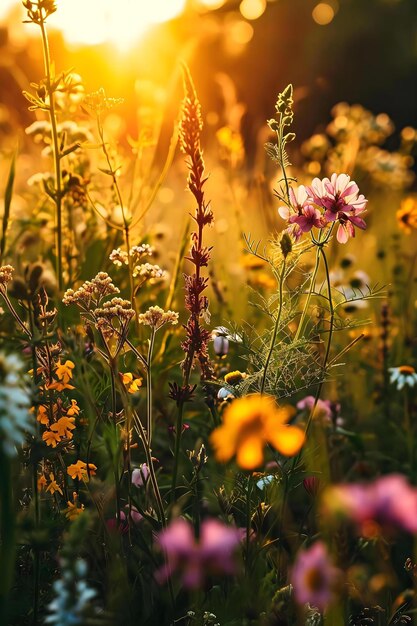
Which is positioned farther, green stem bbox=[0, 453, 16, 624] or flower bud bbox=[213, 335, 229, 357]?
flower bud bbox=[213, 335, 229, 357]

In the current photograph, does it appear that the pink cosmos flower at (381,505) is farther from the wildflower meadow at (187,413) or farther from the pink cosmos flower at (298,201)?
the pink cosmos flower at (298,201)

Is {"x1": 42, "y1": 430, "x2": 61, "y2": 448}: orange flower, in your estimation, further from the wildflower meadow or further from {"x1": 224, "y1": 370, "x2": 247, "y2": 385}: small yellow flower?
{"x1": 224, "y1": 370, "x2": 247, "y2": 385}: small yellow flower

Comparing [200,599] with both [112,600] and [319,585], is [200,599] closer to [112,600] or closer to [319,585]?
[112,600]

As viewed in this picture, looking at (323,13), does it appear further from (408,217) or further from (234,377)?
(234,377)

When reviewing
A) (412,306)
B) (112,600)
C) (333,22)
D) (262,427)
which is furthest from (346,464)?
(333,22)

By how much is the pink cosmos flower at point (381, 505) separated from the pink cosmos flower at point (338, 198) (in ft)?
3.21

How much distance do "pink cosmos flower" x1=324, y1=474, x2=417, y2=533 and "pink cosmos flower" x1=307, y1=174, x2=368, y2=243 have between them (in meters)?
0.98

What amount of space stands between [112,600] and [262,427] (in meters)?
0.45

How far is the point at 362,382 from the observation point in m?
3.20

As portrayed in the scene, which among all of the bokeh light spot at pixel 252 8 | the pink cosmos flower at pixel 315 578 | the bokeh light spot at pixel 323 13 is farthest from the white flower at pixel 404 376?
the bokeh light spot at pixel 323 13

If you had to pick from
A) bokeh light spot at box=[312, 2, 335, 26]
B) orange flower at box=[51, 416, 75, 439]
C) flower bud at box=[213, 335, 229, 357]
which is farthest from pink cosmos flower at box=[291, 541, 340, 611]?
bokeh light spot at box=[312, 2, 335, 26]

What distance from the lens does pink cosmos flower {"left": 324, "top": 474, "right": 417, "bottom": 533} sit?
70cm

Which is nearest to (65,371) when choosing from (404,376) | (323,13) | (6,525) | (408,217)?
(6,525)

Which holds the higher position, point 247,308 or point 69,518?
point 247,308
